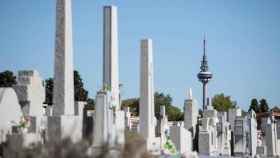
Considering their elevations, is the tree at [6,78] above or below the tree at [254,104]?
above

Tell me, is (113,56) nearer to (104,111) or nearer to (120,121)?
(120,121)

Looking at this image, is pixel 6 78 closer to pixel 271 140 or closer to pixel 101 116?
pixel 271 140

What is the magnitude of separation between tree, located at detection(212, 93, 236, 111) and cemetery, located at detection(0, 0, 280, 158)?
33045 mm

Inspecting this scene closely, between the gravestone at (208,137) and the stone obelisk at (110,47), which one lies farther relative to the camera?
the gravestone at (208,137)

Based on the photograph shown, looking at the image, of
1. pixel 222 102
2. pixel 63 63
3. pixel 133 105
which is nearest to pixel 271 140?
pixel 63 63

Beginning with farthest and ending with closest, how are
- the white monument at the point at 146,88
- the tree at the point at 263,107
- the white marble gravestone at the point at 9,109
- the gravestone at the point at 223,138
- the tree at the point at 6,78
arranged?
the tree at the point at 263,107 < the tree at the point at 6,78 < the gravestone at the point at 223,138 < the white monument at the point at 146,88 < the white marble gravestone at the point at 9,109

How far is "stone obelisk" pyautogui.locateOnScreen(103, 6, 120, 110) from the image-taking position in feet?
72.4

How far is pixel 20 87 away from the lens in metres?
18.3

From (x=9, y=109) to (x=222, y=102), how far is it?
55.9 m

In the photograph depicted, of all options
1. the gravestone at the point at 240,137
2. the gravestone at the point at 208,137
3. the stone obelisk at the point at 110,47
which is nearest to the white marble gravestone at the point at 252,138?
the gravestone at the point at 240,137

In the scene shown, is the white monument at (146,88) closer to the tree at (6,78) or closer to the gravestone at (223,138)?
the gravestone at (223,138)

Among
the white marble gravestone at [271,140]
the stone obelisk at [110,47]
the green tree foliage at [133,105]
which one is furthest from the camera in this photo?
the green tree foliage at [133,105]

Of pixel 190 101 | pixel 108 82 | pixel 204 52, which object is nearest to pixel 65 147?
pixel 108 82

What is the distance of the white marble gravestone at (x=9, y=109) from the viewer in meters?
16.8
